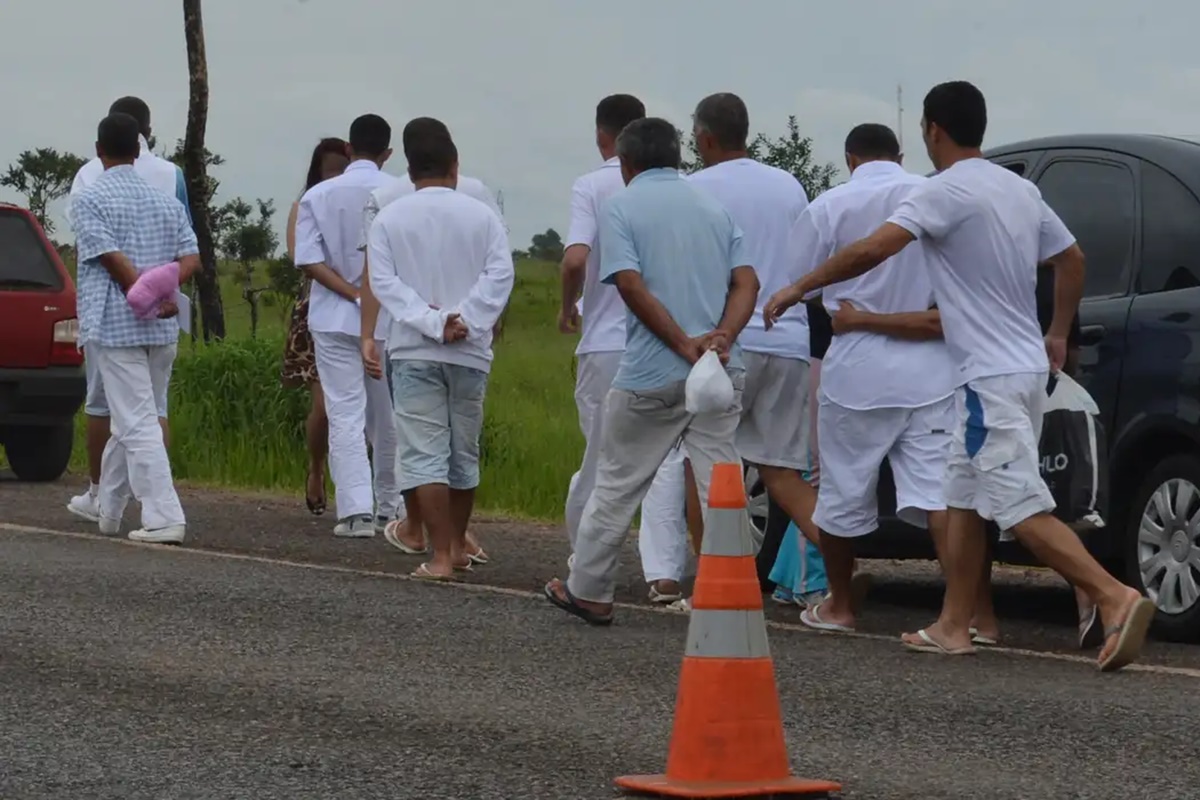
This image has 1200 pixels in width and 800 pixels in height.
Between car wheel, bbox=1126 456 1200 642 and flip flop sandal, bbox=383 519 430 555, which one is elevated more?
car wheel, bbox=1126 456 1200 642

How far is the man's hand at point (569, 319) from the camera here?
34.1 ft

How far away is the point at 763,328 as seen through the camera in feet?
31.7

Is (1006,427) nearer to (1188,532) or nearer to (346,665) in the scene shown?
(1188,532)

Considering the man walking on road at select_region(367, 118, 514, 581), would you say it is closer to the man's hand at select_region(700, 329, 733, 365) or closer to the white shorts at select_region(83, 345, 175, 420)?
the man's hand at select_region(700, 329, 733, 365)

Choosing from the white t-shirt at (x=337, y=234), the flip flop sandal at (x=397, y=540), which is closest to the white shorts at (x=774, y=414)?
the flip flop sandal at (x=397, y=540)

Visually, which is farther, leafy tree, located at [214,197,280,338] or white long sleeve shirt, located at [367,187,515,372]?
leafy tree, located at [214,197,280,338]

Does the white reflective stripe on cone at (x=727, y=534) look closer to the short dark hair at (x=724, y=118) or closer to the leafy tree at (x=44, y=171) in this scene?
the short dark hair at (x=724, y=118)

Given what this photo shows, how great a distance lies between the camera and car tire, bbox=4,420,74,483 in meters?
16.7

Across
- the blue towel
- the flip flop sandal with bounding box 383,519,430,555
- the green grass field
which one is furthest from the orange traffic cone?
the green grass field

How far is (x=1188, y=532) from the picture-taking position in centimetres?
895

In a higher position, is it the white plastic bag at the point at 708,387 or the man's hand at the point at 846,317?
the man's hand at the point at 846,317

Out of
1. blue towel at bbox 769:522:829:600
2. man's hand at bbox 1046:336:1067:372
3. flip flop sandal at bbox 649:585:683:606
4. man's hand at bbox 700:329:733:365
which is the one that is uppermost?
man's hand at bbox 1046:336:1067:372

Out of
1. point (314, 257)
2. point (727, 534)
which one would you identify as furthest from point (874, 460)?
point (314, 257)

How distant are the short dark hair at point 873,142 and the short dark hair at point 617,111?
44.9 inches
